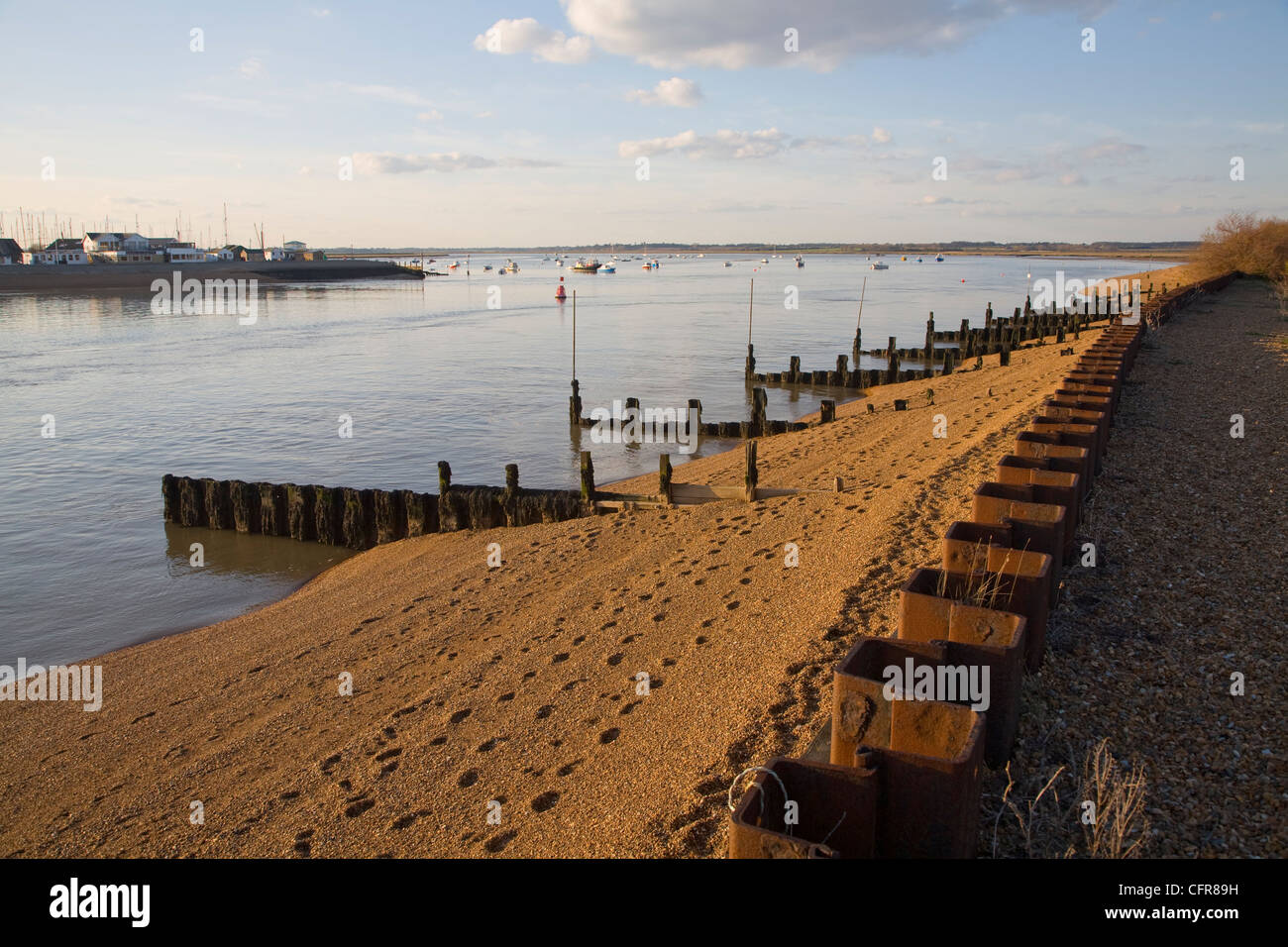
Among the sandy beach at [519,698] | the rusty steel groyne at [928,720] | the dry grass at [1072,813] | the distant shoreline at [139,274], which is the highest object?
the distant shoreline at [139,274]

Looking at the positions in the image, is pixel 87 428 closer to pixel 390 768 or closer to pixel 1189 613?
pixel 390 768

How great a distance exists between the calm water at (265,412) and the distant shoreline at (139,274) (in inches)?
1436

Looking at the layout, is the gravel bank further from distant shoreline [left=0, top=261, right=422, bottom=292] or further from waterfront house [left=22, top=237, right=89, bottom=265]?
waterfront house [left=22, top=237, right=89, bottom=265]

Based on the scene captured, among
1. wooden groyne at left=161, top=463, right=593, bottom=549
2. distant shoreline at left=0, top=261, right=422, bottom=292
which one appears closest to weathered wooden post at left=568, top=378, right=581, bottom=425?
wooden groyne at left=161, top=463, right=593, bottom=549

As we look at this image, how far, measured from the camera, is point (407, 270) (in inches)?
6575

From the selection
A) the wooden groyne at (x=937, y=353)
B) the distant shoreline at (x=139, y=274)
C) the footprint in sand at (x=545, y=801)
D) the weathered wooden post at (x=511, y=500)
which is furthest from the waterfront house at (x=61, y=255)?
the footprint in sand at (x=545, y=801)

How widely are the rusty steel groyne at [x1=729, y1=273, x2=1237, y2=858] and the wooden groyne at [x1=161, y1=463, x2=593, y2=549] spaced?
32.5 ft

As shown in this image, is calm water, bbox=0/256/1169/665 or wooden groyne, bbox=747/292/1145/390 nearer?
calm water, bbox=0/256/1169/665

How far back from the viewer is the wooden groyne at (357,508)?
15828mm

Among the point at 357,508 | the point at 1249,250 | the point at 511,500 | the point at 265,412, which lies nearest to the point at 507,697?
Result: the point at 511,500

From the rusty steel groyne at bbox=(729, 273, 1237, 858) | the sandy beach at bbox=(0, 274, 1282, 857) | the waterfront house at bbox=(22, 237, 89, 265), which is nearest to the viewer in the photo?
the rusty steel groyne at bbox=(729, 273, 1237, 858)

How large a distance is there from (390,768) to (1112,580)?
20.0 feet

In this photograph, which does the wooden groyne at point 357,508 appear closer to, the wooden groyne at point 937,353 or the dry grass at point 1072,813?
the dry grass at point 1072,813

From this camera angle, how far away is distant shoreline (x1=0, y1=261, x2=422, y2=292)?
108750 mm
